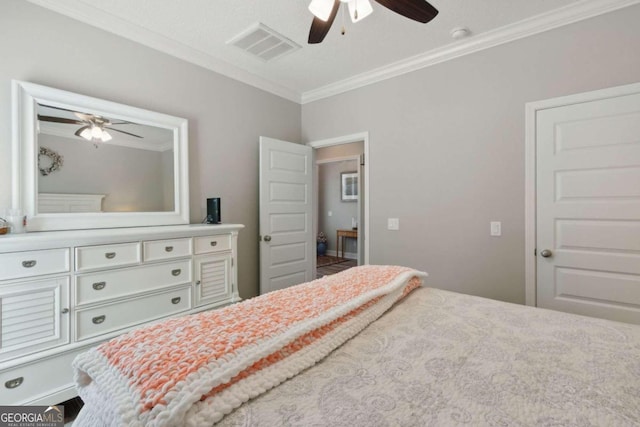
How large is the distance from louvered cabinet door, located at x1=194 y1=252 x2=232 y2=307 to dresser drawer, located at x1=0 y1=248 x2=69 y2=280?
0.83 meters

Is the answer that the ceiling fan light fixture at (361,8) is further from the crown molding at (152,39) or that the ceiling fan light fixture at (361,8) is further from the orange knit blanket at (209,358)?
the crown molding at (152,39)

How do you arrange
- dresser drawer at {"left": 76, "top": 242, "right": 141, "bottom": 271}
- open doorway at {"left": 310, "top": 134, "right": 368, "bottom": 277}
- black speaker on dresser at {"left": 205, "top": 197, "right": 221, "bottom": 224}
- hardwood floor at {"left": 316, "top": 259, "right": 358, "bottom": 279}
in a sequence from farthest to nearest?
1. open doorway at {"left": 310, "top": 134, "right": 368, "bottom": 277}
2. hardwood floor at {"left": 316, "top": 259, "right": 358, "bottom": 279}
3. black speaker on dresser at {"left": 205, "top": 197, "right": 221, "bottom": 224}
4. dresser drawer at {"left": 76, "top": 242, "right": 141, "bottom": 271}

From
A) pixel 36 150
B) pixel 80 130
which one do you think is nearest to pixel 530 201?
pixel 80 130

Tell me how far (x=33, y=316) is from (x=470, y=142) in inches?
129

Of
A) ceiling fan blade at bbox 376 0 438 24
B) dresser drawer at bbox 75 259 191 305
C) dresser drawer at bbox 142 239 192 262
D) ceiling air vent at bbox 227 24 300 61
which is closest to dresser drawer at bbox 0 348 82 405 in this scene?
dresser drawer at bbox 75 259 191 305

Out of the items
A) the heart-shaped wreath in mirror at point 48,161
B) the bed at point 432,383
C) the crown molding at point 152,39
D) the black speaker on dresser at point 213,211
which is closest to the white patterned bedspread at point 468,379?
the bed at point 432,383

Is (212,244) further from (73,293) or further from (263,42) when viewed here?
(263,42)

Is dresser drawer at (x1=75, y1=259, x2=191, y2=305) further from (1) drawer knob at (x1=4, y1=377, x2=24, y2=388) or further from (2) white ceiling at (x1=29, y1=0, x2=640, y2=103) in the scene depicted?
(2) white ceiling at (x1=29, y1=0, x2=640, y2=103)

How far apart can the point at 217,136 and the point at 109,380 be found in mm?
2607

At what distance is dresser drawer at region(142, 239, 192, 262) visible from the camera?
2.11m

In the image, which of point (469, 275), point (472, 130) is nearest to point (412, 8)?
point (472, 130)

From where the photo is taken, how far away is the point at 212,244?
99.3 inches

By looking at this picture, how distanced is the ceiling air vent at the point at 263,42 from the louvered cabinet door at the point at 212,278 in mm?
1827

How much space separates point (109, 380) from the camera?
0.75m
